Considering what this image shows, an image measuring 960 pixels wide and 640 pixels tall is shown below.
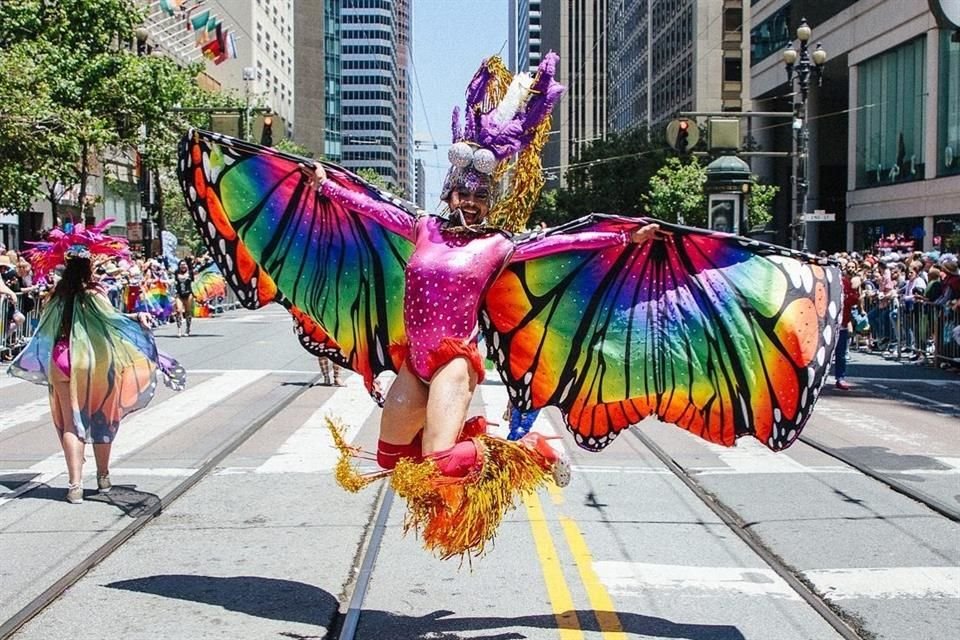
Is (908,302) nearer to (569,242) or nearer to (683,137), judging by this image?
(683,137)

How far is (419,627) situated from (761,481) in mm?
4426

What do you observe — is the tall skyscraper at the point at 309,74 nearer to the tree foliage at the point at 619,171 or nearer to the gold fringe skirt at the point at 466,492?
the tree foliage at the point at 619,171

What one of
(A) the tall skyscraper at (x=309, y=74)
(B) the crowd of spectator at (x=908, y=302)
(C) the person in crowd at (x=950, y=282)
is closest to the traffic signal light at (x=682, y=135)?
(B) the crowd of spectator at (x=908, y=302)

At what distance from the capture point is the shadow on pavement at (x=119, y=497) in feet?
25.1

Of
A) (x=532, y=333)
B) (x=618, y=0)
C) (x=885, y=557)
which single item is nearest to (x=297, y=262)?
(x=532, y=333)

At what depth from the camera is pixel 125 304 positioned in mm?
23969

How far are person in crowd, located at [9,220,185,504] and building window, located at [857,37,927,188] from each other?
108 ft

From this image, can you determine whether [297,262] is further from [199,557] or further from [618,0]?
[618,0]

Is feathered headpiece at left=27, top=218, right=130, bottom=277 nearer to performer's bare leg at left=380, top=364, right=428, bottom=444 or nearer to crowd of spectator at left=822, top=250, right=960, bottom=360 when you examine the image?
performer's bare leg at left=380, top=364, right=428, bottom=444

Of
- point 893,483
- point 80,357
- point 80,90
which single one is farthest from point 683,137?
point 80,357

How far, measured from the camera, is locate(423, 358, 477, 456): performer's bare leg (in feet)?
15.7

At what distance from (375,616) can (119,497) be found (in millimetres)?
3266

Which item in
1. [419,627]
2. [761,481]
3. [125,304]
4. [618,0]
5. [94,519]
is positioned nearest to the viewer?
[419,627]

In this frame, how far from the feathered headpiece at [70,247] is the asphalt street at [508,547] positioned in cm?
166
